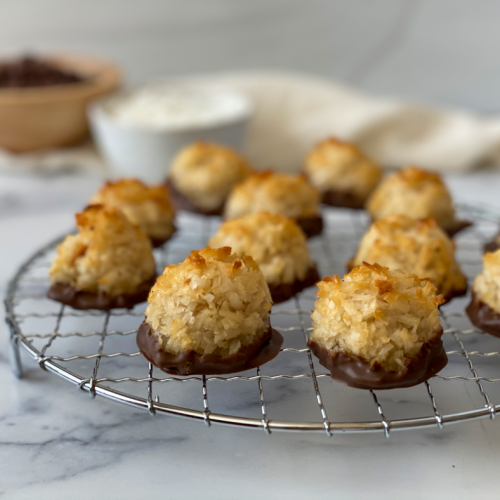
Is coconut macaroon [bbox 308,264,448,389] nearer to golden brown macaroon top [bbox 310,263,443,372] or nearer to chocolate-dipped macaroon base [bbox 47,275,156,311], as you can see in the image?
golden brown macaroon top [bbox 310,263,443,372]

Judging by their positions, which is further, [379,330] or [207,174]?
[207,174]

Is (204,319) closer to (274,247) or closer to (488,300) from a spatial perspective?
(274,247)

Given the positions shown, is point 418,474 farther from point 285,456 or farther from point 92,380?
point 92,380

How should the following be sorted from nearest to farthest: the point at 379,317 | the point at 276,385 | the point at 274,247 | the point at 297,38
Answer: the point at 379,317 → the point at 276,385 → the point at 274,247 → the point at 297,38

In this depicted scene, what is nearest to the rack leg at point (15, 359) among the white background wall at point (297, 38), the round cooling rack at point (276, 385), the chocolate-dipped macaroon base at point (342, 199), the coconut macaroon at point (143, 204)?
the round cooling rack at point (276, 385)

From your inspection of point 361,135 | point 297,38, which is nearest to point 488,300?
point 361,135

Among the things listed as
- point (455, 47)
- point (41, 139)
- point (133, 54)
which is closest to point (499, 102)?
point (455, 47)

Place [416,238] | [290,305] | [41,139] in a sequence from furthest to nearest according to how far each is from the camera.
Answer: [41,139]
[290,305]
[416,238]
